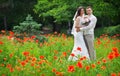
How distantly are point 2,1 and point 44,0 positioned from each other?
946 cm

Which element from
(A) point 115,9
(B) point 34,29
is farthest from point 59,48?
(A) point 115,9

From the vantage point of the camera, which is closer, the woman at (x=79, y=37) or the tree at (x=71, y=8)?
the woman at (x=79, y=37)

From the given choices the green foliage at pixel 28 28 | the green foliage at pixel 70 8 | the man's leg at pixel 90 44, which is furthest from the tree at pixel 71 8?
the man's leg at pixel 90 44

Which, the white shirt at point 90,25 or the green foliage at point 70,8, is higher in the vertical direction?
the white shirt at point 90,25

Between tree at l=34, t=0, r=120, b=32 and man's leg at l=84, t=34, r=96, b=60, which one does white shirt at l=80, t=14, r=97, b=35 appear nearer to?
man's leg at l=84, t=34, r=96, b=60

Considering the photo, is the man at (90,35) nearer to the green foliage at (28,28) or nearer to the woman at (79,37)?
the woman at (79,37)

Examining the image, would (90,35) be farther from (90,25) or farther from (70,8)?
(70,8)

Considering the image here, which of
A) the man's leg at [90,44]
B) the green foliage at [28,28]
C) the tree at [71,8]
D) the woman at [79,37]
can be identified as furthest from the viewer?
the tree at [71,8]

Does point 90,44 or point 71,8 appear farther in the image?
point 71,8

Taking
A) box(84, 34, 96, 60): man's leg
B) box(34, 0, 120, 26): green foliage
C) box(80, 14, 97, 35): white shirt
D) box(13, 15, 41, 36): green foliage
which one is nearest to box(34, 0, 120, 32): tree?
box(34, 0, 120, 26): green foliage

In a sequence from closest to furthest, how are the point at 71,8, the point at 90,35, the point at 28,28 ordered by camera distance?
the point at 90,35 → the point at 28,28 → the point at 71,8

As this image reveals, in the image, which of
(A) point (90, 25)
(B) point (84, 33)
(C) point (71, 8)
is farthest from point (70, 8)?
(A) point (90, 25)

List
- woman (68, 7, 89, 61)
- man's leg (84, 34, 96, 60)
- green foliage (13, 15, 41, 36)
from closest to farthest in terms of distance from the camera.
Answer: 1. woman (68, 7, 89, 61)
2. man's leg (84, 34, 96, 60)
3. green foliage (13, 15, 41, 36)

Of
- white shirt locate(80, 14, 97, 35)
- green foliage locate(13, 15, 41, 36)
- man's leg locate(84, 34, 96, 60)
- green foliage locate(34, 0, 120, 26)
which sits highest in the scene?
white shirt locate(80, 14, 97, 35)
